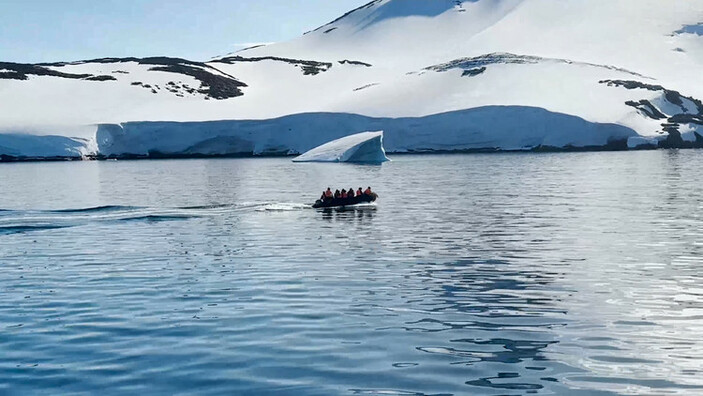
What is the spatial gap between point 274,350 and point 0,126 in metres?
115

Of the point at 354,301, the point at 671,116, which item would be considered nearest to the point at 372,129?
the point at 671,116

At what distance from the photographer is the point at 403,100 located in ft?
474

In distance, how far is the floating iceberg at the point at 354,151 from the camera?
104m

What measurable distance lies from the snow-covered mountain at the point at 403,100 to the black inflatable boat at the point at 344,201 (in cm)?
8274

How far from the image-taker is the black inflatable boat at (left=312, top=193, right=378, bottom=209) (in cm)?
4650

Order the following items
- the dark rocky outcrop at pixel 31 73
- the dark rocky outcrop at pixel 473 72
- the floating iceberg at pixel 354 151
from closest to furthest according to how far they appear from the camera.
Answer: the floating iceberg at pixel 354 151, the dark rocky outcrop at pixel 473 72, the dark rocky outcrop at pixel 31 73

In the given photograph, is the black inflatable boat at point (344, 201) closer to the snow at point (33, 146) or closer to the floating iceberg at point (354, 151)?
the floating iceberg at point (354, 151)

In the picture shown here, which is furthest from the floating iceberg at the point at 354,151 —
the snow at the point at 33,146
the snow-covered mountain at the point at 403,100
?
the snow at the point at 33,146

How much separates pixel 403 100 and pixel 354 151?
1640 inches

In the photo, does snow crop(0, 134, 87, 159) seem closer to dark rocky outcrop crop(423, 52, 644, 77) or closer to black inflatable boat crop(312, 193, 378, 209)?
dark rocky outcrop crop(423, 52, 644, 77)

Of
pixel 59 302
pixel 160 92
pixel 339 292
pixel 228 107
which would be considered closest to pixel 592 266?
pixel 339 292

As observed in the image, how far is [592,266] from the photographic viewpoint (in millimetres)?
25000

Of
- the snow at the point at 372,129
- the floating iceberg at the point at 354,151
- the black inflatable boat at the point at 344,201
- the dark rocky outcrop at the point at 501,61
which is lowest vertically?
the black inflatable boat at the point at 344,201

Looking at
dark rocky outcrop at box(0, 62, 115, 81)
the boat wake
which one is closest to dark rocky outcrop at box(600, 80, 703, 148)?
dark rocky outcrop at box(0, 62, 115, 81)
